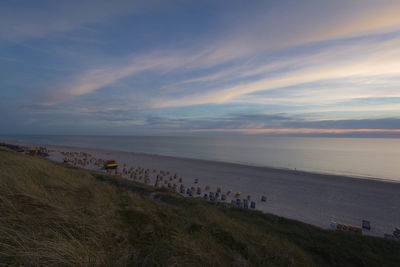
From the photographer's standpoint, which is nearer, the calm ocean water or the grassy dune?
the grassy dune

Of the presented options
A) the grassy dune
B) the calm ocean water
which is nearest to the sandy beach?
the grassy dune

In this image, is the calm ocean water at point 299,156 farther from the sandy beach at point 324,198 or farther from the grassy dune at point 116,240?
the grassy dune at point 116,240

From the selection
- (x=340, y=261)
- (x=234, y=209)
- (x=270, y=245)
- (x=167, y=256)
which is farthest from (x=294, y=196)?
(x=167, y=256)

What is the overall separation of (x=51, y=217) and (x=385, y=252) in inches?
321

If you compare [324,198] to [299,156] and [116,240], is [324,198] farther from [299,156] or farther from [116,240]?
[299,156]

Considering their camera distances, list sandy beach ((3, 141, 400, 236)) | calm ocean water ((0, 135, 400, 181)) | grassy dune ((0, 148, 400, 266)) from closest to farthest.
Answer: grassy dune ((0, 148, 400, 266))
sandy beach ((3, 141, 400, 236))
calm ocean water ((0, 135, 400, 181))

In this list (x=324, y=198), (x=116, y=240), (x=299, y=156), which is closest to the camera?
(x=116, y=240)

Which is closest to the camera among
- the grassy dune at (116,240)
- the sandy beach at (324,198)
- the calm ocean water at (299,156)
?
the grassy dune at (116,240)

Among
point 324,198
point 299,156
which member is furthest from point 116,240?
Answer: point 299,156

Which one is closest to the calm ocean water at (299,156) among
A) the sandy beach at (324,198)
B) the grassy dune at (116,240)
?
the sandy beach at (324,198)

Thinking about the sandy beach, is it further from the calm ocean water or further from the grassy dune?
the calm ocean water

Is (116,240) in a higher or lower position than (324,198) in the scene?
higher

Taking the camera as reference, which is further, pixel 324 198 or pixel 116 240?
pixel 324 198

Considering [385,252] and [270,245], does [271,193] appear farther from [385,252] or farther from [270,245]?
[270,245]
